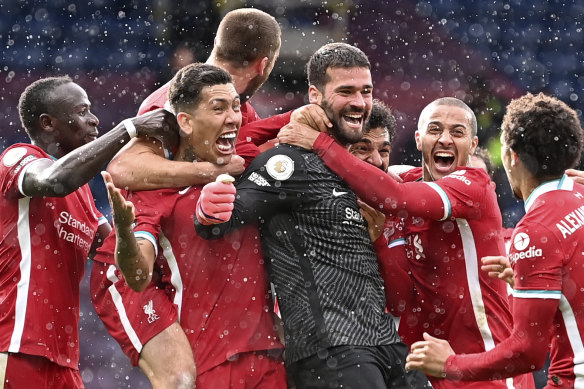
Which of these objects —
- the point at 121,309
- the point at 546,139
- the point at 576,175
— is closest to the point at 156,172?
the point at 121,309

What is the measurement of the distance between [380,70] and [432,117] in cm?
631

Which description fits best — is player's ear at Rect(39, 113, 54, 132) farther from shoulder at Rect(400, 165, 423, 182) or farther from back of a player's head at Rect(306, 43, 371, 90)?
shoulder at Rect(400, 165, 423, 182)

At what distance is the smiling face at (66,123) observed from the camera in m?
5.00

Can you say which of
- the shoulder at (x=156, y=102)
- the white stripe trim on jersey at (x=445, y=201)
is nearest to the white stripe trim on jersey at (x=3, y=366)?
the shoulder at (x=156, y=102)

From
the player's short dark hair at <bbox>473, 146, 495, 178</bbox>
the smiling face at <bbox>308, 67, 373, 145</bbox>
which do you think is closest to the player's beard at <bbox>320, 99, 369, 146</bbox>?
the smiling face at <bbox>308, 67, 373, 145</bbox>

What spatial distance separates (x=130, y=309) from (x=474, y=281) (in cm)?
162

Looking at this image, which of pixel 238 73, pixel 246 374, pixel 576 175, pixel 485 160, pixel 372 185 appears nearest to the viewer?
pixel 246 374

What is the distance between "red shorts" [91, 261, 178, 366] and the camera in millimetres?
4152

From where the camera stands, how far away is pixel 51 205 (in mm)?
4785

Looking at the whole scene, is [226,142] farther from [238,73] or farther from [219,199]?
[238,73]

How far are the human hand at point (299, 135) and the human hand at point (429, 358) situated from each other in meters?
1.03

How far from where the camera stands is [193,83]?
4301mm

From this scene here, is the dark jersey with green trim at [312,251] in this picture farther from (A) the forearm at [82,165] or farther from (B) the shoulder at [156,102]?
(B) the shoulder at [156,102]

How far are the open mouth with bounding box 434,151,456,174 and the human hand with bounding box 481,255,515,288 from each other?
799 mm
